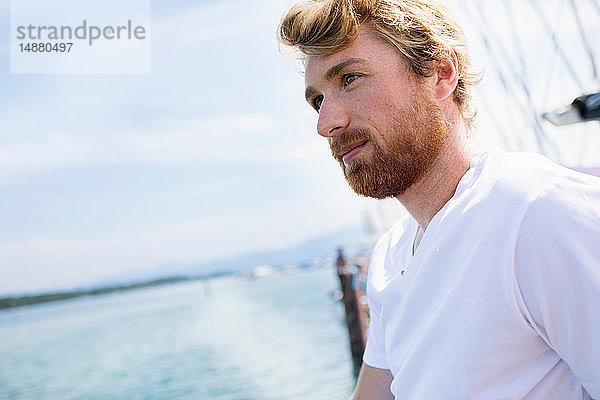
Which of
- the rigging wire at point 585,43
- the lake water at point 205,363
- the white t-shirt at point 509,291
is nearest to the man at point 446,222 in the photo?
the white t-shirt at point 509,291

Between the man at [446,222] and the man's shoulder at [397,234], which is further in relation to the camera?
the man's shoulder at [397,234]

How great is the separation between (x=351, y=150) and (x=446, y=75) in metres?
0.29

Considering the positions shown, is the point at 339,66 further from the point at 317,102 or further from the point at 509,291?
the point at 509,291

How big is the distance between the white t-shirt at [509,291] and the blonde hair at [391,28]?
0.27 metres

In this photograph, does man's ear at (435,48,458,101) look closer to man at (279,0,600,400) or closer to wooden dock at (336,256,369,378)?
man at (279,0,600,400)

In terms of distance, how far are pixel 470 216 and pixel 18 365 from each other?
3261cm

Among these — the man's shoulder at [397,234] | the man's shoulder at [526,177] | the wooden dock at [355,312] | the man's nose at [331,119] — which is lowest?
the wooden dock at [355,312]

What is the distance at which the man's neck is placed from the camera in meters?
1.21

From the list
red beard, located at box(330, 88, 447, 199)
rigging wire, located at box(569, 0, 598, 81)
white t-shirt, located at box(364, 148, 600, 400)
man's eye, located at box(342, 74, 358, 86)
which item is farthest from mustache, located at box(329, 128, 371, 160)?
rigging wire, located at box(569, 0, 598, 81)

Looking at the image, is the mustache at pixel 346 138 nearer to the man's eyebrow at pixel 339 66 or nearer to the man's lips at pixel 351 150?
the man's lips at pixel 351 150

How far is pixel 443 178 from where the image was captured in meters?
1.21

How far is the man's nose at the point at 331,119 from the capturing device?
122 centimetres

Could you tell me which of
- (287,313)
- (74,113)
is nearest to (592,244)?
(287,313)

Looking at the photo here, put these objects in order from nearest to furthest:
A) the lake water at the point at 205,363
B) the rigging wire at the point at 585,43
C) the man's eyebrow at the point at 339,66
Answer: the man's eyebrow at the point at 339,66
the rigging wire at the point at 585,43
the lake water at the point at 205,363
